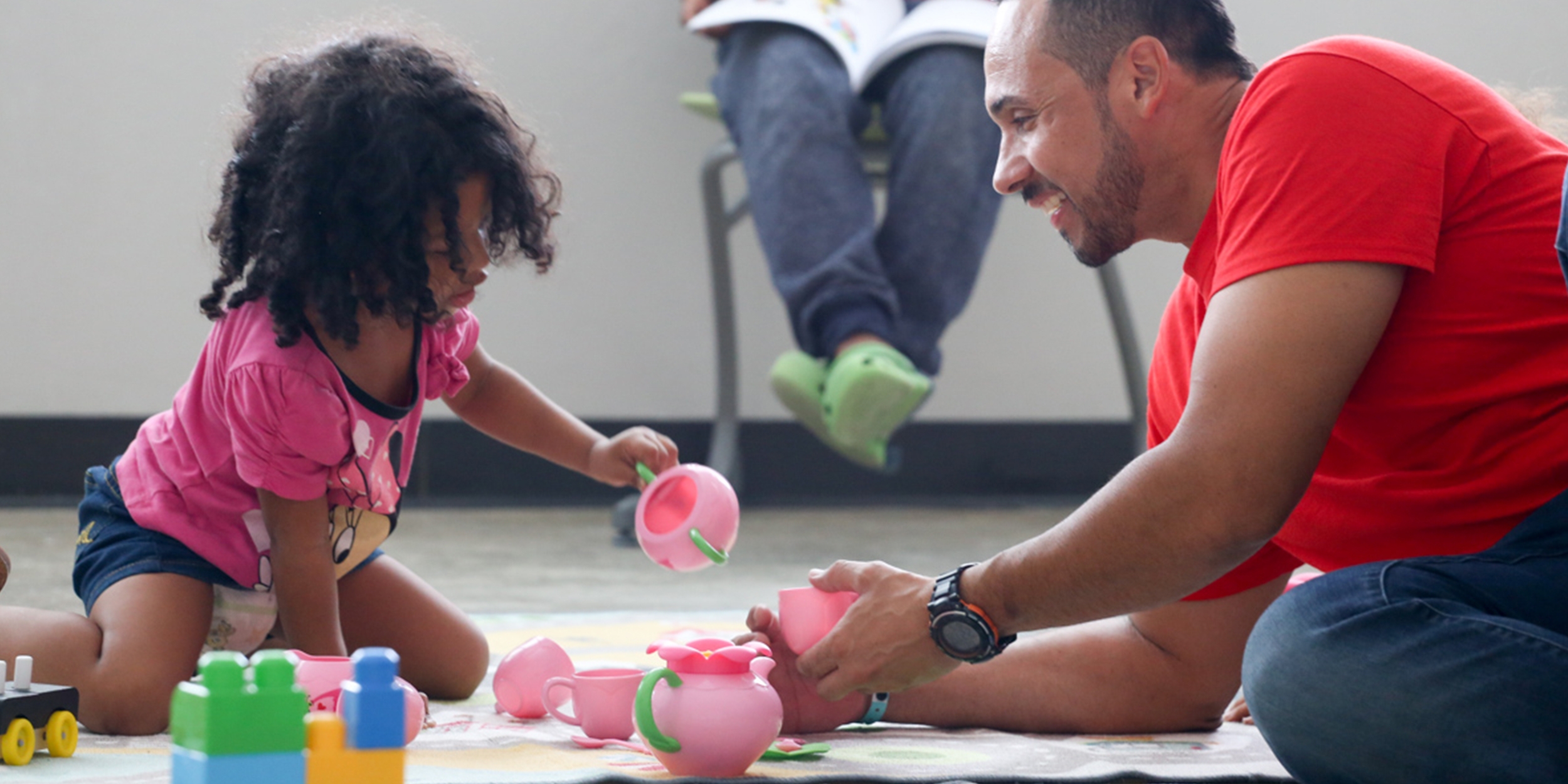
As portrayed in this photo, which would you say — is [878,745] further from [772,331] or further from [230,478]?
[772,331]

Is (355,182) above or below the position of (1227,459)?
above

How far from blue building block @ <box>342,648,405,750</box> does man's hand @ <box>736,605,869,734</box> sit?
489 mm

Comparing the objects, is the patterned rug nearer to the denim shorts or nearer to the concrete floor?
the denim shorts

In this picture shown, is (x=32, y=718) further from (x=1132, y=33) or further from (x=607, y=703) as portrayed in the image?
(x=1132, y=33)

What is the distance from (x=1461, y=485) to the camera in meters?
0.79

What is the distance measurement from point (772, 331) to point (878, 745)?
1975 millimetres

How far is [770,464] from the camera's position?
2920 mm

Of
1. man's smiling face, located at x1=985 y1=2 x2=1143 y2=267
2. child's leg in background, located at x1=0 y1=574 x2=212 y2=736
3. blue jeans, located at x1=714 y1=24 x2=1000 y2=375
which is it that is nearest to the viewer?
man's smiling face, located at x1=985 y1=2 x2=1143 y2=267

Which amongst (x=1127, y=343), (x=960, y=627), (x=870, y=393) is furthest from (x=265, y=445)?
(x=1127, y=343)

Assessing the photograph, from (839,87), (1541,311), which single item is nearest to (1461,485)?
(1541,311)

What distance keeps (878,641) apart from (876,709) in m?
0.19

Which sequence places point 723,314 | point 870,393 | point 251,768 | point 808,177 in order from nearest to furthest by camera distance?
point 251,768 → point 870,393 → point 808,177 → point 723,314

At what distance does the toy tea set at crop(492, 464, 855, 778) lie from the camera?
796 millimetres

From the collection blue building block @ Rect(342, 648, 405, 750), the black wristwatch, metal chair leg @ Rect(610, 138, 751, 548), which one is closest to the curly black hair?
the black wristwatch
